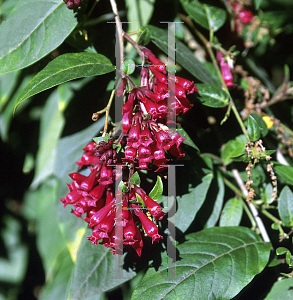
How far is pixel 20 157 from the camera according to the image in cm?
156

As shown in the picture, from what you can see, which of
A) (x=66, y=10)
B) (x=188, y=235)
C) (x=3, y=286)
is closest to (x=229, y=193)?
(x=188, y=235)

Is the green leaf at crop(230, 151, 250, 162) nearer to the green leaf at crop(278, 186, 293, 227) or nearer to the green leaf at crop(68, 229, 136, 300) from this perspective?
the green leaf at crop(278, 186, 293, 227)

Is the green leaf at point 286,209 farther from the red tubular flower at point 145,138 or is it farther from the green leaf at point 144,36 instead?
the green leaf at point 144,36

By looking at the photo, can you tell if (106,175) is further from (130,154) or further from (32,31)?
(32,31)

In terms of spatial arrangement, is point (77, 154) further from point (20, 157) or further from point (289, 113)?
point (289, 113)

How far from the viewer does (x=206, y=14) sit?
125 cm

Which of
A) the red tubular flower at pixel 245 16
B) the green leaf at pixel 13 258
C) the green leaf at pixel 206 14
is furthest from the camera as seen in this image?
the green leaf at pixel 13 258

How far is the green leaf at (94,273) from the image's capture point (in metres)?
0.91

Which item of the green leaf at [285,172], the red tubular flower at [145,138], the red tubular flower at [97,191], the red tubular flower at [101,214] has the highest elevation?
the red tubular flower at [145,138]

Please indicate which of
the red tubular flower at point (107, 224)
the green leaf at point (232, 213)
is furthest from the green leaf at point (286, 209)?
the red tubular flower at point (107, 224)

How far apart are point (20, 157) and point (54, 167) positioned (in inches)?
20.2

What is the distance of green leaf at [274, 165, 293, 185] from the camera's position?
979 millimetres

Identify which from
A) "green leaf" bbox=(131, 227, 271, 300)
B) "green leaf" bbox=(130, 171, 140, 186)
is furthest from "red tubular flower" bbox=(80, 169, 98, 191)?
"green leaf" bbox=(131, 227, 271, 300)

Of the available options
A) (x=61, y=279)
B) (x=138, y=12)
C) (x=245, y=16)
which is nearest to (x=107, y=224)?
(x=138, y=12)
